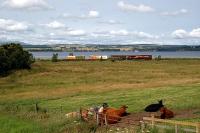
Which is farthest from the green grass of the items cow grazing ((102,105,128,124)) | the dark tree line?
the dark tree line

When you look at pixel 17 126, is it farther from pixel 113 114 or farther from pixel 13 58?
pixel 13 58

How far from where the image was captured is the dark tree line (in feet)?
293

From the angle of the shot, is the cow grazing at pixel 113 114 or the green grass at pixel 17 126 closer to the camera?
the cow grazing at pixel 113 114

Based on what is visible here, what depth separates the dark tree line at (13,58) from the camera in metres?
89.4

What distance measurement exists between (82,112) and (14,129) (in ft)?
14.6

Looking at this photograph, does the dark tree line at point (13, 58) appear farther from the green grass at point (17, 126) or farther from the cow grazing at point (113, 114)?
the cow grazing at point (113, 114)

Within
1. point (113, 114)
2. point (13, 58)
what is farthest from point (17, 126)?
point (13, 58)

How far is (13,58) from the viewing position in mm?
93062

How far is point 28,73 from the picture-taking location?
288 feet

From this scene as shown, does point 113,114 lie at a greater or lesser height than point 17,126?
greater

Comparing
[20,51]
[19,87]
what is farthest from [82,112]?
[20,51]

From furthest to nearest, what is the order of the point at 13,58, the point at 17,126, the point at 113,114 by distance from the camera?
the point at 13,58 → the point at 17,126 → the point at 113,114

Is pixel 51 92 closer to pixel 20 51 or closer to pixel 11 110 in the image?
pixel 11 110

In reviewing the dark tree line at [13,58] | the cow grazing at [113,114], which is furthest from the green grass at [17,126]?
the dark tree line at [13,58]
